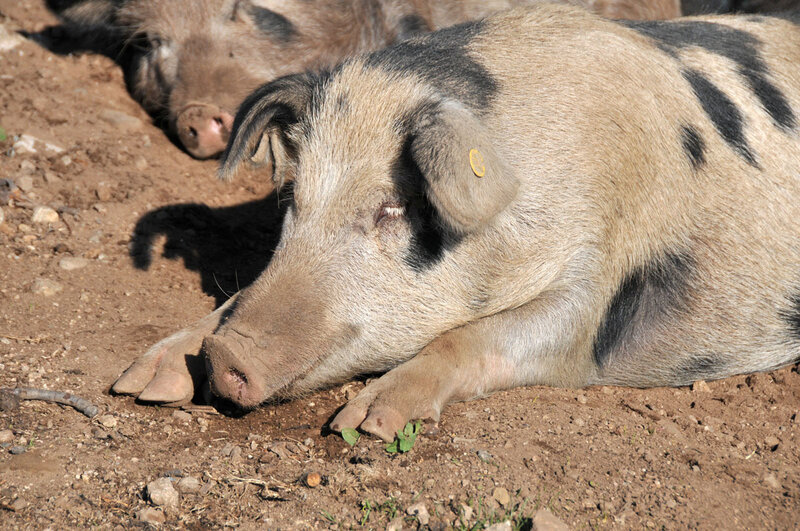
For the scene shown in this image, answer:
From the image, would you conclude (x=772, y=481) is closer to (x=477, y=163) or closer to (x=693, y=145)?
(x=693, y=145)

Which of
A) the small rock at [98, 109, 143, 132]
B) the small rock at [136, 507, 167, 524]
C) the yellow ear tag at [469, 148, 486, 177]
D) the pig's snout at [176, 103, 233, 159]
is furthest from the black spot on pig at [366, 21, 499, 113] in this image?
the small rock at [98, 109, 143, 132]

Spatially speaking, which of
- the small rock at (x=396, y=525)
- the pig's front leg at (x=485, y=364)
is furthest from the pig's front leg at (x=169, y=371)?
the small rock at (x=396, y=525)

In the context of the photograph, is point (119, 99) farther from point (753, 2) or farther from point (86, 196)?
point (753, 2)

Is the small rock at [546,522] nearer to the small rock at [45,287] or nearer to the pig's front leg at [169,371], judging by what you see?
the pig's front leg at [169,371]

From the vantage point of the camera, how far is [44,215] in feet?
16.5

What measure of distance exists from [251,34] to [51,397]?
3.68 metres

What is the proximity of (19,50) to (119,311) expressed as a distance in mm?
3344

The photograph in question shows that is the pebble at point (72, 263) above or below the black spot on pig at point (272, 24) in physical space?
below

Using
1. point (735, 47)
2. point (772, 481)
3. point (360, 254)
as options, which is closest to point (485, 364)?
point (360, 254)

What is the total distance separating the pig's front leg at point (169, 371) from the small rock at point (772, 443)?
92.4 inches

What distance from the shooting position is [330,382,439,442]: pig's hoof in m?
3.26

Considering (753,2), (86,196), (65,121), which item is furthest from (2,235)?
(753,2)

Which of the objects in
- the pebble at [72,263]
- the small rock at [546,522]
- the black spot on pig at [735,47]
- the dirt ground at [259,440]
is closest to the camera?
the small rock at [546,522]

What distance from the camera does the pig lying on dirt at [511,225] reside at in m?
3.41
